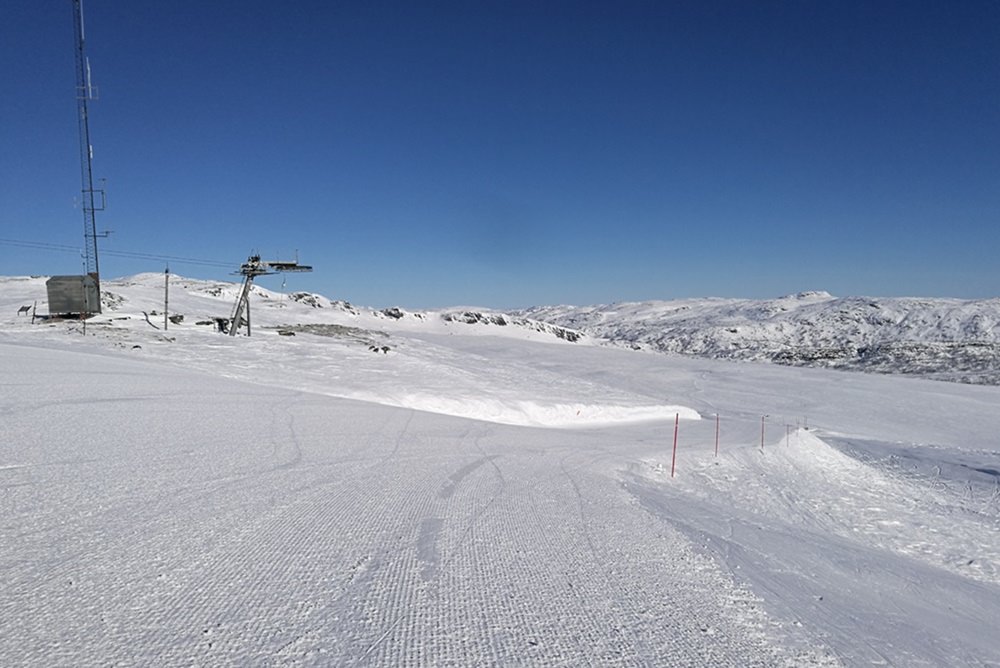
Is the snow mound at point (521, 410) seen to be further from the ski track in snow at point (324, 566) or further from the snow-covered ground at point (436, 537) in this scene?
the ski track in snow at point (324, 566)

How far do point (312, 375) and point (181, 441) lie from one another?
1176 cm

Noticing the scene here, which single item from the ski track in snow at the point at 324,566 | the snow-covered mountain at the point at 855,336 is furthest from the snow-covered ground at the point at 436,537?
the snow-covered mountain at the point at 855,336

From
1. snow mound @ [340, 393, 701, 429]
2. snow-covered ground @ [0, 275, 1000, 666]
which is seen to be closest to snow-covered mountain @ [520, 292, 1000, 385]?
snow mound @ [340, 393, 701, 429]

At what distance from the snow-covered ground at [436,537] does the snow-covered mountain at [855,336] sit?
155 ft

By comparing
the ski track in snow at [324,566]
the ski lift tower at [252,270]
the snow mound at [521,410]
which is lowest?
the snow mound at [521,410]

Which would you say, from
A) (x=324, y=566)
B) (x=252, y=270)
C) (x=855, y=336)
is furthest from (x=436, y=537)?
(x=855, y=336)

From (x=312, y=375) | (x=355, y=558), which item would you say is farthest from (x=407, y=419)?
(x=355, y=558)

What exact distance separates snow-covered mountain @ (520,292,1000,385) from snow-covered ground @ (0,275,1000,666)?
47.3 metres

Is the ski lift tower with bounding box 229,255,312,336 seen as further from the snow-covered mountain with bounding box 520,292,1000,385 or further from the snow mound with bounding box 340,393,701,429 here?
the snow-covered mountain with bounding box 520,292,1000,385

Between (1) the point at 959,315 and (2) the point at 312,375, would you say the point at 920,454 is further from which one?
(1) the point at 959,315

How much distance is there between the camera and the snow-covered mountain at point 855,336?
57.1 m

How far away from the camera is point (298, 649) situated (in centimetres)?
339

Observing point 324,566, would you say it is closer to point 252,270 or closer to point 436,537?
point 436,537

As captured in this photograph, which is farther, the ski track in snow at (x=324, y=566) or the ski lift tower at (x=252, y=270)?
the ski lift tower at (x=252, y=270)
